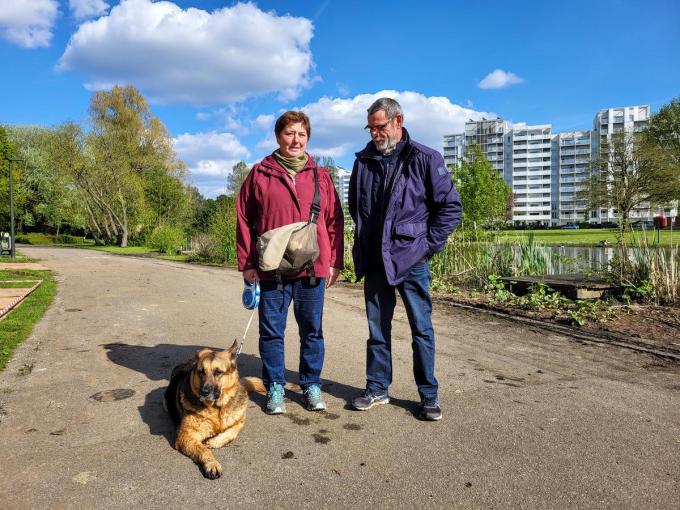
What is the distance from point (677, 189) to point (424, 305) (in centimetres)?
4416

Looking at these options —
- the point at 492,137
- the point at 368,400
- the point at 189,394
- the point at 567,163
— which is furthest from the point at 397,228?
the point at 492,137

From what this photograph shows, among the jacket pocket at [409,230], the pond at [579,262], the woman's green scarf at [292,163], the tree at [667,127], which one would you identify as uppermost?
the tree at [667,127]

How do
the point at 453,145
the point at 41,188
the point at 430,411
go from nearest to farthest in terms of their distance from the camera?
the point at 430,411 → the point at 41,188 → the point at 453,145

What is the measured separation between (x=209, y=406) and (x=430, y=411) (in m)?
1.59

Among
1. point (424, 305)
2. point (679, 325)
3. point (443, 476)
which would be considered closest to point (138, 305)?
point (424, 305)

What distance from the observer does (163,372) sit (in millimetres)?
4953

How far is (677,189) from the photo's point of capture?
39156mm

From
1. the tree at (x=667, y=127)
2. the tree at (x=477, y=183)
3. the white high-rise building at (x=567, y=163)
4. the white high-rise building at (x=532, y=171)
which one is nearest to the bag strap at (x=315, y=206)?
the tree at (x=477, y=183)

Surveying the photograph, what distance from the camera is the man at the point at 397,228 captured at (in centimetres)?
373

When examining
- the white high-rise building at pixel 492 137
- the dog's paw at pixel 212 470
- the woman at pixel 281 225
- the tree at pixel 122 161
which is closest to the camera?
the dog's paw at pixel 212 470

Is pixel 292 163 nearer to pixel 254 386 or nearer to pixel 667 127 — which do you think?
pixel 254 386

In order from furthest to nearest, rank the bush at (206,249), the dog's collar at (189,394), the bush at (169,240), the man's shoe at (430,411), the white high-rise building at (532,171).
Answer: the white high-rise building at (532,171) → the bush at (169,240) → the bush at (206,249) → the man's shoe at (430,411) → the dog's collar at (189,394)

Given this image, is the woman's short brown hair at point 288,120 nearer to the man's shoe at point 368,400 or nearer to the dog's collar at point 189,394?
the dog's collar at point 189,394

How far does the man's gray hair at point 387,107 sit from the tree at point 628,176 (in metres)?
40.4
